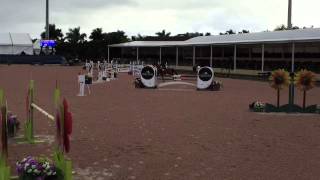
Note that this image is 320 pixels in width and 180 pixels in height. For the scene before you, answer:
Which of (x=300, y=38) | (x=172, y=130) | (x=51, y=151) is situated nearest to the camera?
(x=51, y=151)

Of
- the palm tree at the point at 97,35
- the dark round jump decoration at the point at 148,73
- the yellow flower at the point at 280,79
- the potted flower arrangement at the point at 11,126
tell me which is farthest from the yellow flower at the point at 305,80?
the palm tree at the point at 97,35

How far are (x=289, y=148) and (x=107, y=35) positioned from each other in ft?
244

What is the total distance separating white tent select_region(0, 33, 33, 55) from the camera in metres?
69.1

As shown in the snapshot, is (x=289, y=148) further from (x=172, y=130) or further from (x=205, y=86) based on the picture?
(x=205, y=86)

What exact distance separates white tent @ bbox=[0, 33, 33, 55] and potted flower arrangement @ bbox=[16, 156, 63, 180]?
65.6 meters

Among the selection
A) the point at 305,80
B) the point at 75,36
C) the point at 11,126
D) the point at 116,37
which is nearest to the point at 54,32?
the point at 75,36

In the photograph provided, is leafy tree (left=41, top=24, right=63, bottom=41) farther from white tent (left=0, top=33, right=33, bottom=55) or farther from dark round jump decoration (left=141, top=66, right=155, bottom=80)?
dark round jump decoration (left=141, top=66, right=155, bottom=80)

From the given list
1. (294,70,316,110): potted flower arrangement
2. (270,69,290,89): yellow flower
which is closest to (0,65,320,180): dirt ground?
(270,69,290,89): yellow flower

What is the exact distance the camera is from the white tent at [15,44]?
69.1 m

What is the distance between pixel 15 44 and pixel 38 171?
2613 inches

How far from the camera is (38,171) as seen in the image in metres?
5.65

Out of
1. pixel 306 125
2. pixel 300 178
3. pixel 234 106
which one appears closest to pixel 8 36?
pixel 234 106

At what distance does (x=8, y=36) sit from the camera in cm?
7050

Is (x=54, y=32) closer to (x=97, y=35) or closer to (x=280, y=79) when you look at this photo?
(x=97, y=35)
